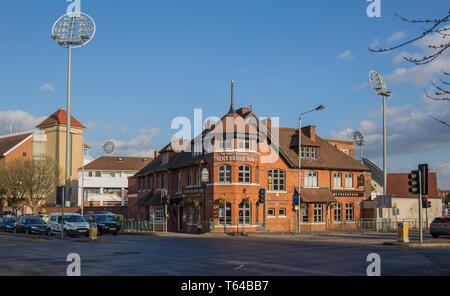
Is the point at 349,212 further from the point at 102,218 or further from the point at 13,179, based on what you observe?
the point at 13,179

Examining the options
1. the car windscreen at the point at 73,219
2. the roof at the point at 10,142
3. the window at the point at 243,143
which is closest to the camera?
the car windscreen at the point at 73,219

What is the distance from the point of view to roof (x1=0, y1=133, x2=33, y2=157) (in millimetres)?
87269

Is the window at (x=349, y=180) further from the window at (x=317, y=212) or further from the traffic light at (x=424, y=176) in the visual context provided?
the traffic light at (x=424, y=176)

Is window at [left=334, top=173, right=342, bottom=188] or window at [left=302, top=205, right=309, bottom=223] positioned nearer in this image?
window at [left=302, top=205, right=309, bottom=223]

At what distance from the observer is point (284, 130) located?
53500mm

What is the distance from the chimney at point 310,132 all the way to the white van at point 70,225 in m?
26.0

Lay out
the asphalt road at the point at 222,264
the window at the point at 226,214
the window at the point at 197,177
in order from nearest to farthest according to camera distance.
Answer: the asphalt road at the point at 222,264 → the window at the point at 226,214 → the window at the point at 197,177

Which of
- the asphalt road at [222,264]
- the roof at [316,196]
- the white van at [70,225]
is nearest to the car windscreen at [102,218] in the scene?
the white van at [70,225]

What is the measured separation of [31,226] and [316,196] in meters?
25.4

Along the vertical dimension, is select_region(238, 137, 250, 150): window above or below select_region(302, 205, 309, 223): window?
above

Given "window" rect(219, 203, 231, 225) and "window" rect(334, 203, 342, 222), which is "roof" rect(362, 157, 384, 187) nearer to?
"window" rect(334, 203, 342, 222)

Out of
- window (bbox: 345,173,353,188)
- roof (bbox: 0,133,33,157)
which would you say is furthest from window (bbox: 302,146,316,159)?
roof (bbox: 0,133,33,157)

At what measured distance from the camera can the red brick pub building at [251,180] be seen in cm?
4372
